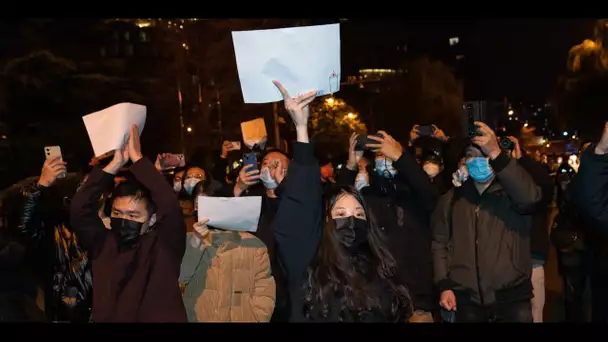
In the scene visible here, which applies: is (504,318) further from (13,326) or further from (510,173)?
(13,326)

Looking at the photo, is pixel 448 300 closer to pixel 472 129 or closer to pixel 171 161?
pixel 472 129

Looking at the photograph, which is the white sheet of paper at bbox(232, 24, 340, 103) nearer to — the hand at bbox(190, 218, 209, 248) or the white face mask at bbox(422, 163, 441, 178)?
the hand at bbox(190, 218, 209, 248)

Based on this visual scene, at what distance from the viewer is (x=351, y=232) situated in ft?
10.8

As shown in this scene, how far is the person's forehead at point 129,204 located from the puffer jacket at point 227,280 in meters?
0.34

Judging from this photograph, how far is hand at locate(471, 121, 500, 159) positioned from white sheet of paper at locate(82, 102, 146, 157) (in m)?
1.80

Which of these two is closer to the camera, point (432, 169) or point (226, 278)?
point (226, 278)

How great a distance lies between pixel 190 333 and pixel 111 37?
8.01ft

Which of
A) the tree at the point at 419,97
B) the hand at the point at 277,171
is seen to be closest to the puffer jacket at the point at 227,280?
the hand at the point at 277,171

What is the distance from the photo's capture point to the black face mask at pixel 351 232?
3.27 meters

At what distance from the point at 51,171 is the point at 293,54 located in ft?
4.89

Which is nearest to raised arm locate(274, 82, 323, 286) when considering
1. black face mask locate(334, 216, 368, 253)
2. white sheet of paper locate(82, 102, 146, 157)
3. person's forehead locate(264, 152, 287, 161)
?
black face mask locate(334, 216, 368, 253)

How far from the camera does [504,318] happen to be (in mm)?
3623

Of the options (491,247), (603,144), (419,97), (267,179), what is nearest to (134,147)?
(267,179)

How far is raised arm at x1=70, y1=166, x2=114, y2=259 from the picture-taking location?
3.28 meters
